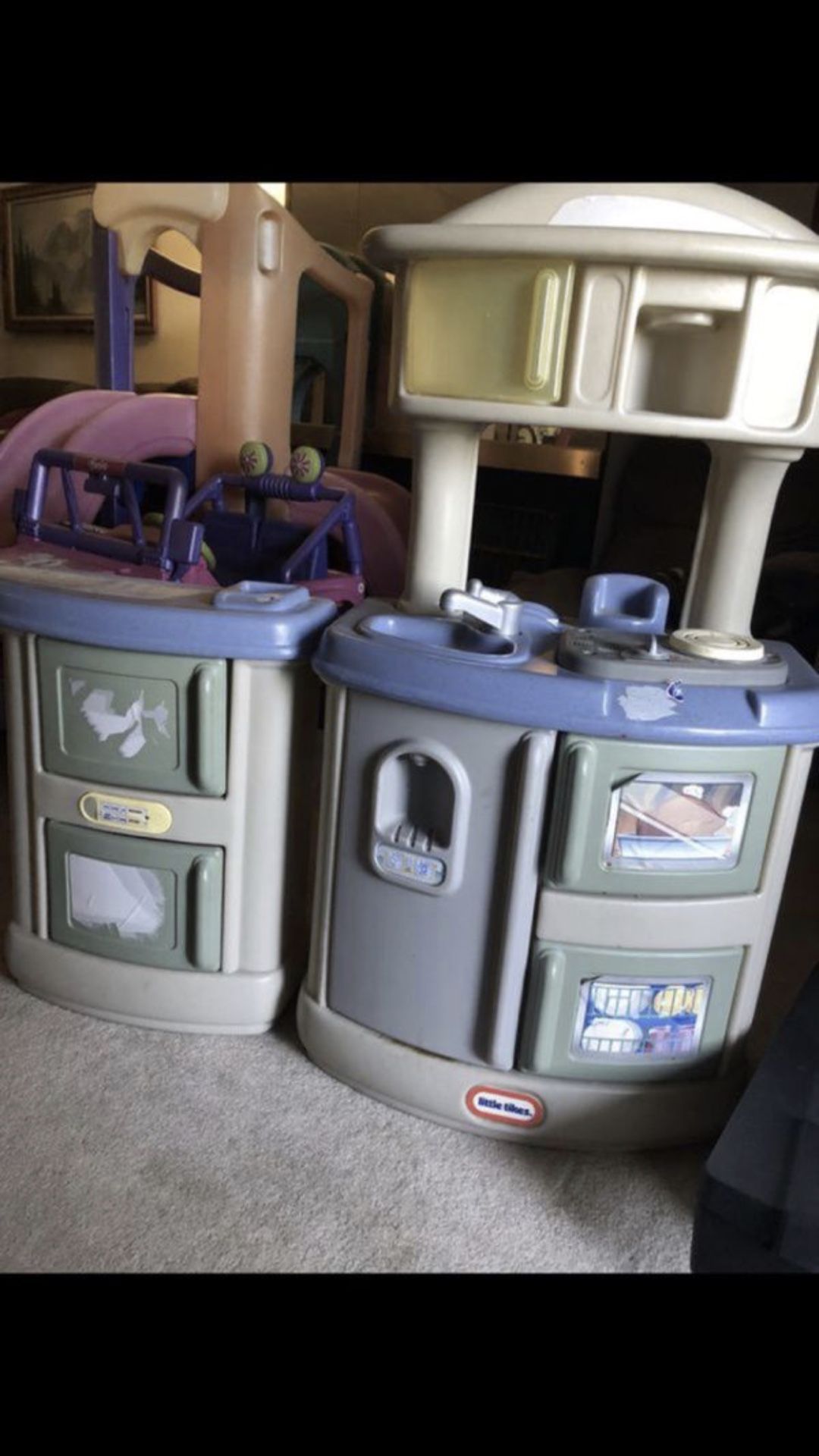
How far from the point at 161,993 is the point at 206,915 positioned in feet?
0.36

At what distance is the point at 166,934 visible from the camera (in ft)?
3.41

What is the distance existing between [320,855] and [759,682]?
0.44 metres

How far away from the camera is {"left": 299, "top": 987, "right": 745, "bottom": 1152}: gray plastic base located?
3.04ft

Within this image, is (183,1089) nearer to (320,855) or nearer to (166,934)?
(166,934)

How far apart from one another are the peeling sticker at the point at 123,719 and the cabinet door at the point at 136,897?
103 mm

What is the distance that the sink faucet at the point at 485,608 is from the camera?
920 mm

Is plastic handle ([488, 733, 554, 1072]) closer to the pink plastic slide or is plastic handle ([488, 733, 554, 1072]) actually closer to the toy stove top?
the toy stove top

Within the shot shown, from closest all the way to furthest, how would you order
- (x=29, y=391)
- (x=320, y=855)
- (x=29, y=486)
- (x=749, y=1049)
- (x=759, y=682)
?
(x=759, y=682) → (x=320, y=855) → (x=749, y=1049) → (x=29, y=486) → (x=29, y=391)

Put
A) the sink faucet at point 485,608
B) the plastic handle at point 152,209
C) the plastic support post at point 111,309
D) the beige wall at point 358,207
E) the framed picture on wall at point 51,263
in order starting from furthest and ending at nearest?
the framed picture on wall at point 51,263
the beige wall at point 358,207
the plastic support post at point 111,309
the plastic handle at point 152,209
the sink faucet at point 485,608

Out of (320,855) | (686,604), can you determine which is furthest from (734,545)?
(320,855)

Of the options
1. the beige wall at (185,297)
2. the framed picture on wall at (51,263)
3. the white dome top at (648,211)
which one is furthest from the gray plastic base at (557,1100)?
the framed picture on wall at (51,263)

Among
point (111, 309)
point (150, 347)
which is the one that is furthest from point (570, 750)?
point (150, 347)

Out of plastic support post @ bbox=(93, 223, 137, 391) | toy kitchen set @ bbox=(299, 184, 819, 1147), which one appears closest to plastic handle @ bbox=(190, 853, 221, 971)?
toy kitchen set @ bbox=(299, 184, 819, 1147)

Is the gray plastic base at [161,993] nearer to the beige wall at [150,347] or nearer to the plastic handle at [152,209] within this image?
the plastic handle at [152,209]
